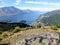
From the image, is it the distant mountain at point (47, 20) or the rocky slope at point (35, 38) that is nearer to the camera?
the rocky slope at point (35, 38)

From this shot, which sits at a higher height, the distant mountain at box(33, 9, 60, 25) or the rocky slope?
the rocky slope

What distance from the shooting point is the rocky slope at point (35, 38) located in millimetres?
24094

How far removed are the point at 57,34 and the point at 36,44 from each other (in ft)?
9.52

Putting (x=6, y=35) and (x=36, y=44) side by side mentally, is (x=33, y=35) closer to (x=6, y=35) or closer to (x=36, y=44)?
(x=36, y=44)

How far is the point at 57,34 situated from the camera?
2544 cm

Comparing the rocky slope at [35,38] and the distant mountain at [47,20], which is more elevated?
the rocky slope at [35,38]

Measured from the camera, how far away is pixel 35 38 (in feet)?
80.9

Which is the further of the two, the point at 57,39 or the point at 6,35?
the point at 6,35

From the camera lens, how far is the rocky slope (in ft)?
79.0

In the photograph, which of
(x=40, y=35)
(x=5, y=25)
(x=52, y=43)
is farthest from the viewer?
(x=5, y=25)

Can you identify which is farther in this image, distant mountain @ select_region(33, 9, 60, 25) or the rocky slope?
distant mountain @ select_region(33, 9, 60, 25)

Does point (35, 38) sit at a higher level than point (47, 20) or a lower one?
higher

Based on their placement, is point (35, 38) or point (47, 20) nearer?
point (35, 38)

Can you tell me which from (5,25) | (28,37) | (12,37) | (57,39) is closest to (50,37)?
(57,39)
